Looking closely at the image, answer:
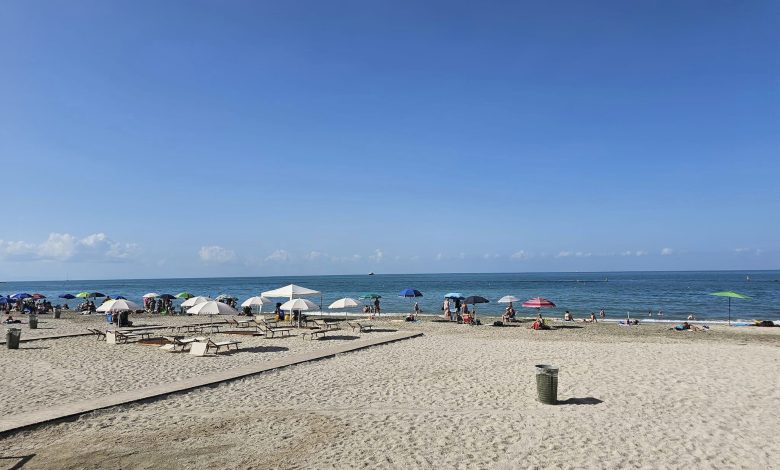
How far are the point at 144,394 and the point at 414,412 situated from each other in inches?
230

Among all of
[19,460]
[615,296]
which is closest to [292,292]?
[19,460]

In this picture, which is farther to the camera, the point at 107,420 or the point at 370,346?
the point at 370,346

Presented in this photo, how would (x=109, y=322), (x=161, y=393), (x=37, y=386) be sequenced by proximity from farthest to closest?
(x=109, y=322), (x=37, y=386), (x=161, y=393)

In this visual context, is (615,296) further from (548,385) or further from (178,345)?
(548,385)

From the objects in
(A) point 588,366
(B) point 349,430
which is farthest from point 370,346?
(B) point 349,430

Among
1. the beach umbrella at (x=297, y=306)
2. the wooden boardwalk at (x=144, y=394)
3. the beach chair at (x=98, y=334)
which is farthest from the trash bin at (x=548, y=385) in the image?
the beach chair at (x=98, y=334)

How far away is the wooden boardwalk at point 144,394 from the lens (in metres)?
8.45

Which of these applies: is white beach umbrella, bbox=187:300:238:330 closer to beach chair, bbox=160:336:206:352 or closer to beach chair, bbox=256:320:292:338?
beach chair, bbox=160:336:206:352

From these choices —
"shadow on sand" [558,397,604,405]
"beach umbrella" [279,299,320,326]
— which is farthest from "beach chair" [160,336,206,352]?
"shadow on sand" [558,397,604,405]

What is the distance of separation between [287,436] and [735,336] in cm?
2332

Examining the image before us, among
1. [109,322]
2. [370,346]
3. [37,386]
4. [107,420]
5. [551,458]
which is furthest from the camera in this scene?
[109,322]

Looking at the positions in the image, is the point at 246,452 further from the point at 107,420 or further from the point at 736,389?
the point at 736,389

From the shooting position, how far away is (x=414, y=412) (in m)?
9.19

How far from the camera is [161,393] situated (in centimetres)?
1041
